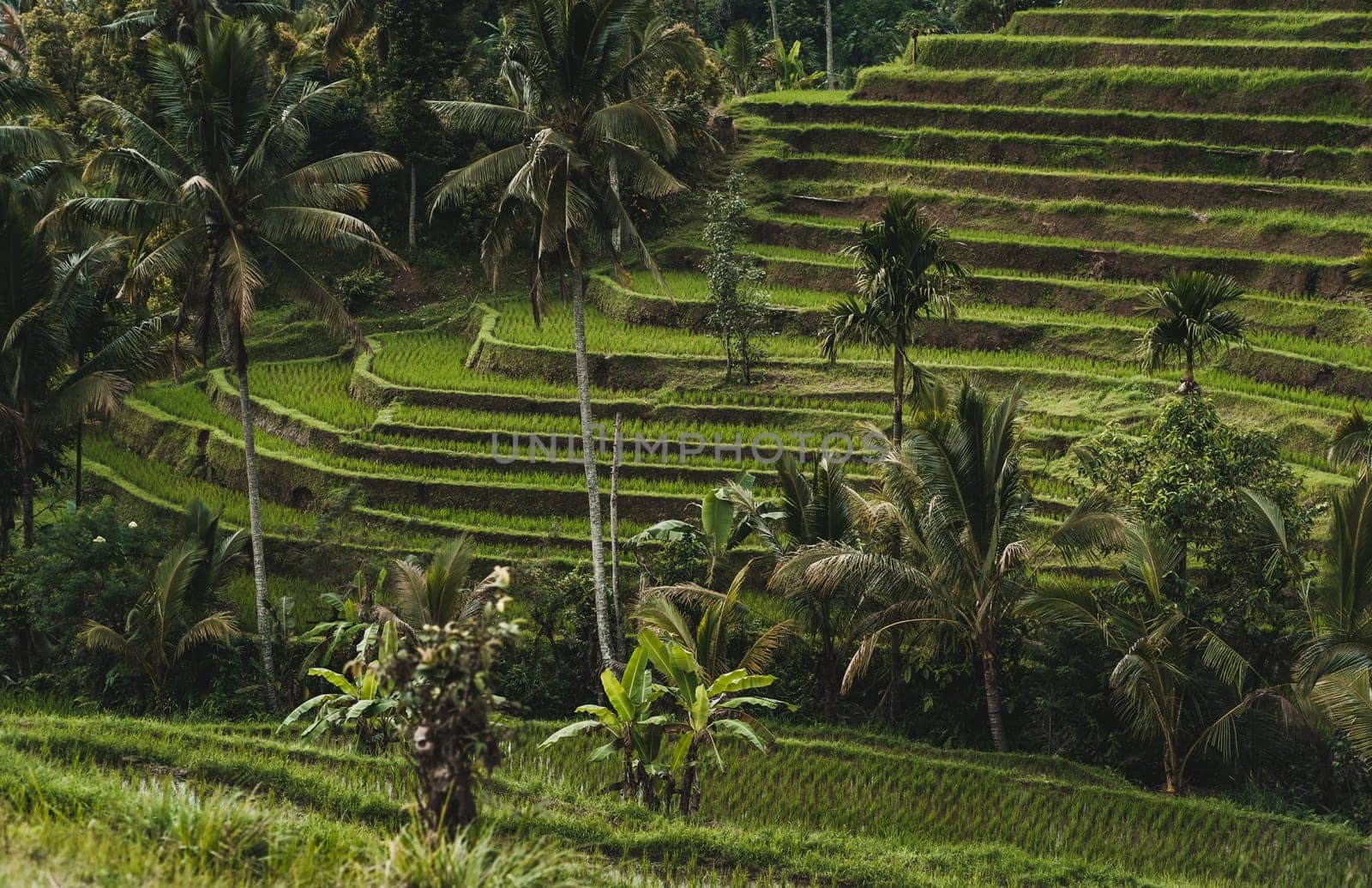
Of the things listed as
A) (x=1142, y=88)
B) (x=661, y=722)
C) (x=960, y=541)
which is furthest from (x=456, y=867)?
(x=1142, y=88)

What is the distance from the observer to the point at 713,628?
1517cm

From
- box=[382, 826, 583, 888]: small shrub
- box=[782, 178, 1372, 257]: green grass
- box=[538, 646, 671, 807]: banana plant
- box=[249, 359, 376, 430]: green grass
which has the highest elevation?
box=[782, 178, 1372, 257]: green grass

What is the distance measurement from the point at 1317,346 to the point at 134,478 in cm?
2081

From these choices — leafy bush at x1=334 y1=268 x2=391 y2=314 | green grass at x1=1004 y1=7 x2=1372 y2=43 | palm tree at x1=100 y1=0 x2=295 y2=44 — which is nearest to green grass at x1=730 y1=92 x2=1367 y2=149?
green grass at x1=1004 y1=7 x2=1372 y2=43

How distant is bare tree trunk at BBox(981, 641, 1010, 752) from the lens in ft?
49.3

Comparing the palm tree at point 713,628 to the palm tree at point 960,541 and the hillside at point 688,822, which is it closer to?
the palm tree at point 960,541

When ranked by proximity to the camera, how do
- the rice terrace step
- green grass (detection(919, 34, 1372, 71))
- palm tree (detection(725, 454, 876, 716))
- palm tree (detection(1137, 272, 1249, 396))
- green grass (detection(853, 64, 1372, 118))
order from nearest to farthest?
the rice terrace step < palm tree (detection(725, 454, 876, 716)) < palm tree (detection(1137, 272, 1249, 396)) < green grass (detection(853, 64, 1372, 118)) < green grass (detection(919, 34, 1372, 71))

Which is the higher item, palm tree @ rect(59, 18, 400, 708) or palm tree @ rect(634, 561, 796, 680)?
palm tree @ rect(59, 18, 400, 708)

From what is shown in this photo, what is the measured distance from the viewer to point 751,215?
31.0 meters

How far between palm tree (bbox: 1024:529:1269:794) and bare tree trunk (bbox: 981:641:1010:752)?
659mm

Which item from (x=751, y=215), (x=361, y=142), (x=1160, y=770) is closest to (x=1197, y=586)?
(x=1160, y=770)

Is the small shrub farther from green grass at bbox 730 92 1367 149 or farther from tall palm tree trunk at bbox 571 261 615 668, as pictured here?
green grass at bbox 730 92 1367 149

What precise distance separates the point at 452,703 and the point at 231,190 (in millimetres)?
10081

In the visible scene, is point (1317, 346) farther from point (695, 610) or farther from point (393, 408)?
point (393, 408)
